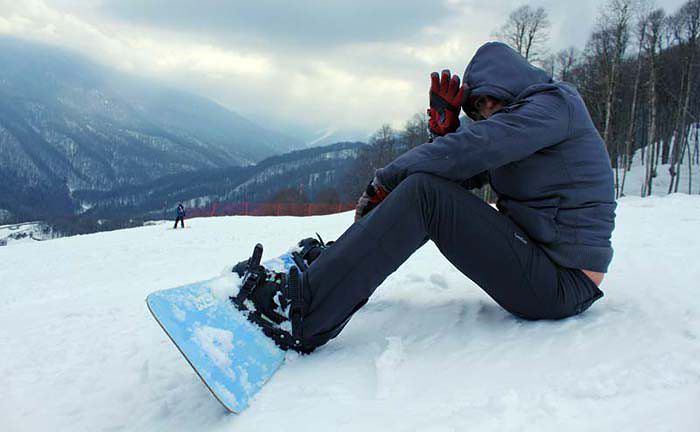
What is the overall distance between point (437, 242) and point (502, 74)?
89cm

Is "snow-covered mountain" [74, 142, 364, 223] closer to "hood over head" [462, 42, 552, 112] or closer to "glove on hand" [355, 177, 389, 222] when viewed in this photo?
"glove on hand" [355, 177, 389, 222]

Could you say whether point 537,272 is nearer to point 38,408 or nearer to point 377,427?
point 377,427

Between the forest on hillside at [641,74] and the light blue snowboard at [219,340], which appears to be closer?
the light blue snowboard at [219,340]

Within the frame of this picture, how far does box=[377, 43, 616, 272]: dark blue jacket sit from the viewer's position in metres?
1.92

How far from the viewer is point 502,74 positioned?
7.11 feet

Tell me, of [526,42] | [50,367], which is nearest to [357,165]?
[526,42]

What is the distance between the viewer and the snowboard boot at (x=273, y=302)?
2.09 meters

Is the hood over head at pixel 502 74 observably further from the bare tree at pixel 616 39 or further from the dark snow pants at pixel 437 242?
the bare tree at pixel 616 39

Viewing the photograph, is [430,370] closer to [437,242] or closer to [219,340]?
[437,242]

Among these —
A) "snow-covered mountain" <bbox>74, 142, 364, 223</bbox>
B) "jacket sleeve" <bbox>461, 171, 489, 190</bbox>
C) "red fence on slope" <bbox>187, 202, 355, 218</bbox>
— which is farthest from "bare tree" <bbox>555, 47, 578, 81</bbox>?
"snow-covered mountain" <bbox>74, 142, 364, 223</bbox>

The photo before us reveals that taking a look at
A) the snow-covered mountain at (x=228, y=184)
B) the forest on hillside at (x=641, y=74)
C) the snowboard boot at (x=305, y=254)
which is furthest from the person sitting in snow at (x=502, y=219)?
the snow-covered mountain at (x=228, y=184)

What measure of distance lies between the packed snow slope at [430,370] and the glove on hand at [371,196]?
689 millimetres

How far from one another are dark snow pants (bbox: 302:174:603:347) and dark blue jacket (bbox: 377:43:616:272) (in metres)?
0.10

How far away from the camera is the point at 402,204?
6.53ft
